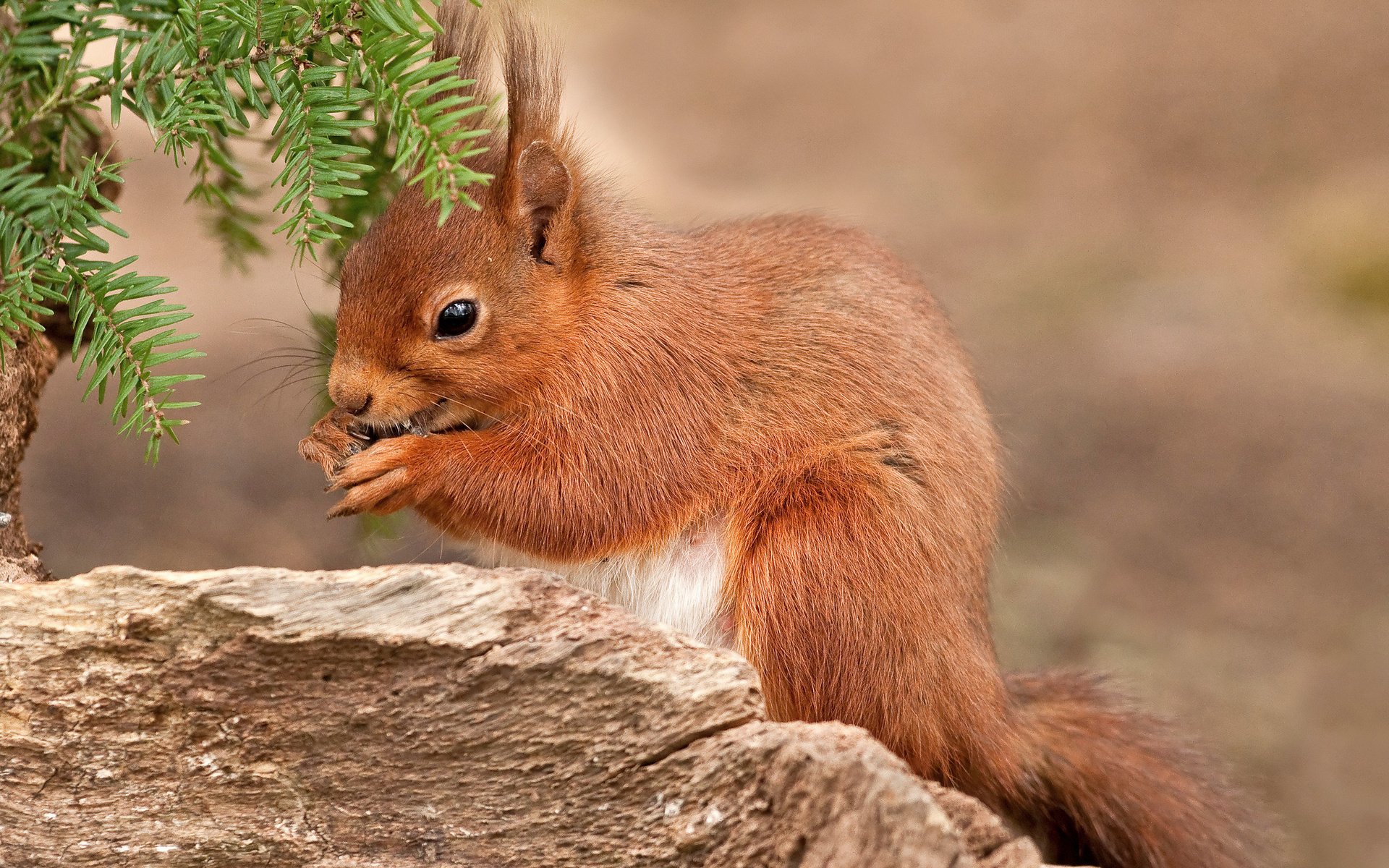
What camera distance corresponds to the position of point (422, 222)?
154 cm

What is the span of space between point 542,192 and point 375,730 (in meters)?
0.77

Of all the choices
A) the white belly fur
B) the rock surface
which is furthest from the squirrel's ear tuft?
the rock surface

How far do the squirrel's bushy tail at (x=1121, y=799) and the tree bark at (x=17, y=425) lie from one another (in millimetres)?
1406

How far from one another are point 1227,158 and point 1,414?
4.49 m

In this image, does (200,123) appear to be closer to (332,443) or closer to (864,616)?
(332,443)

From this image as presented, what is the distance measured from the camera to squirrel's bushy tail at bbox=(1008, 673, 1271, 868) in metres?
1.73

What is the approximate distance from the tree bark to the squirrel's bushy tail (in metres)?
1.41

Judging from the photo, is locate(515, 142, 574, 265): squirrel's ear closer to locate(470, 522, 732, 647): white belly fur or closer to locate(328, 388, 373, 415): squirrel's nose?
locate(328, 388, 373, 415): squirrel's nose

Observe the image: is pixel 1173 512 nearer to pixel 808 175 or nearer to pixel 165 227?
pixel 808 175

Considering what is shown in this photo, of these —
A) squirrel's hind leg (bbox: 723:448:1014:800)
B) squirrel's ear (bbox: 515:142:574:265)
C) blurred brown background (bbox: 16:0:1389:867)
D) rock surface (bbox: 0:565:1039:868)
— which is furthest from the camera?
Answer: blurred brown background (bbox: 16:0:1389:867)

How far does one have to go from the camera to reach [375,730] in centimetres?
115

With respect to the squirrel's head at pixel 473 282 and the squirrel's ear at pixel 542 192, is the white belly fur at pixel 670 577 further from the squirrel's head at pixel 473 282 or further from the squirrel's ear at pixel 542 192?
the squirrel's ear at pixel 542 192

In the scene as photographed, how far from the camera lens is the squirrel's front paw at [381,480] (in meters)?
1.49

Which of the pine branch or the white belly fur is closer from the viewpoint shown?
the pine branch
